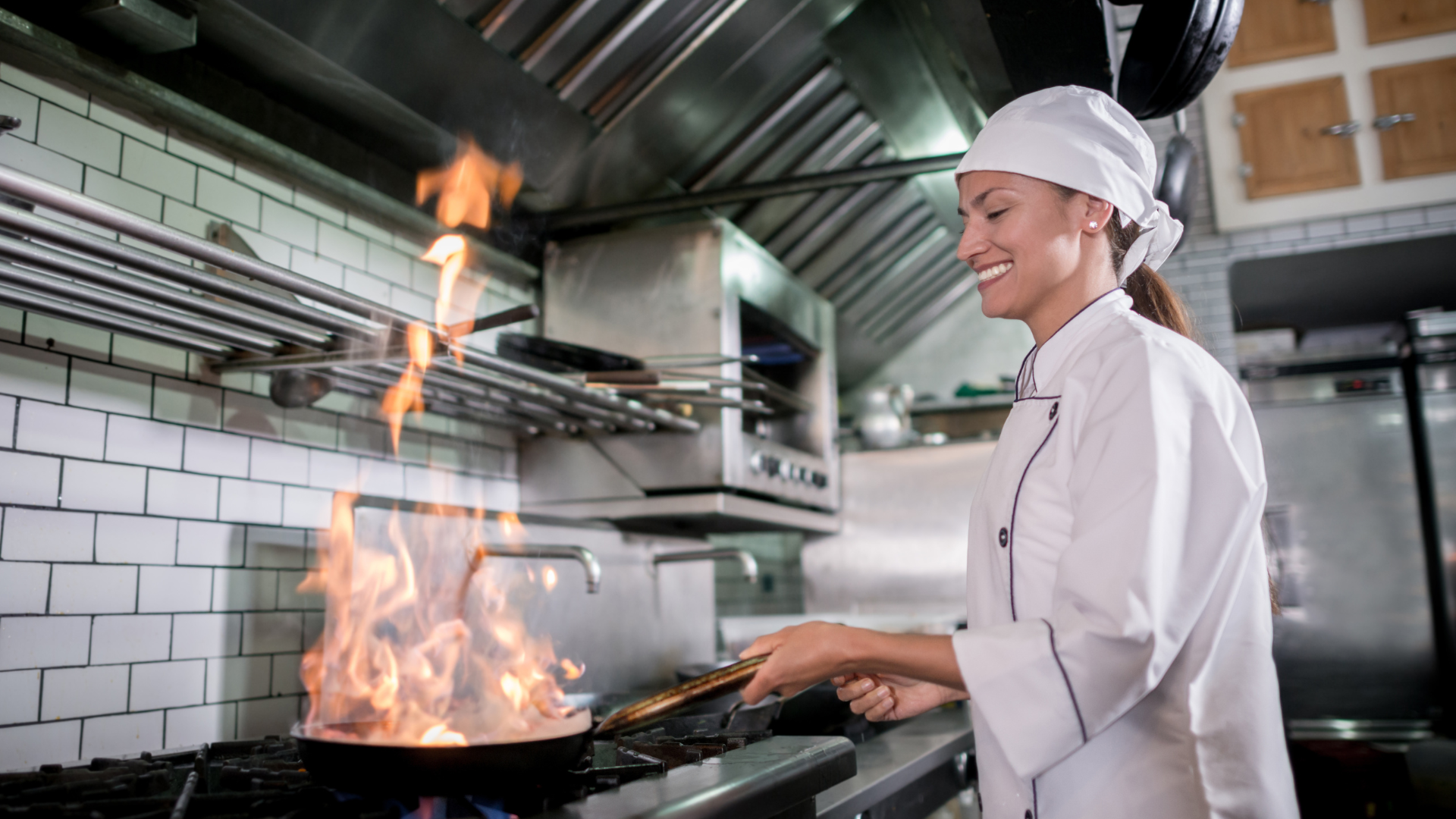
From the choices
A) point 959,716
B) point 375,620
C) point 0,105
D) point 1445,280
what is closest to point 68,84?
point 0,105

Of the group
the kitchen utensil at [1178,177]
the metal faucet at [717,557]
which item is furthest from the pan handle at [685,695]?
the kitchen utensil at [1178,177]

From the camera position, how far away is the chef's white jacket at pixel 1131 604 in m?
0.92

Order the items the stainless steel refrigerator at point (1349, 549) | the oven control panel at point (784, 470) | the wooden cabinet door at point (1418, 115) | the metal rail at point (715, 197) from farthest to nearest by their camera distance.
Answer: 1. the wooden cabinet door at point (1418, 115)
2. the stainless steel refrigerator at point (1349, 549)
3. the oven control panel at point (784, 470)
4. the metal rail at point (715, 197)

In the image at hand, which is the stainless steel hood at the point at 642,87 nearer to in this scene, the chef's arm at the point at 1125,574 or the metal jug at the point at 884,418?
the metal jug at the point at 884,418

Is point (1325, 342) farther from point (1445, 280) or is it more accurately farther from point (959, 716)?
point (959, 716)

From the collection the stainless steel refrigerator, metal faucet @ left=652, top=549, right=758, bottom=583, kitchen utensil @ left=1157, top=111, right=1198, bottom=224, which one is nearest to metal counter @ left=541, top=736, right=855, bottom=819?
A: metal faucet @ left=652, top=549, right=758, bottom=583

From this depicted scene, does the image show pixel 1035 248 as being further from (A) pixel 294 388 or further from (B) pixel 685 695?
(A) pixel 294 388

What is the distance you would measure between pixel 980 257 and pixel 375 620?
128 cm

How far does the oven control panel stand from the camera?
273 centimetres

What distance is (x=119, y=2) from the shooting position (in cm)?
142

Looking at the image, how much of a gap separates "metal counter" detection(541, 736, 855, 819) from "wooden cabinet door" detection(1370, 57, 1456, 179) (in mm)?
4324

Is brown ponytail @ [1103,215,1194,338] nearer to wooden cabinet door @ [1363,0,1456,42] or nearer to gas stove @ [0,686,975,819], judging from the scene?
gas stove @ [0,686,975,819]

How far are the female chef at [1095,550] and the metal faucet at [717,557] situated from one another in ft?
3.61

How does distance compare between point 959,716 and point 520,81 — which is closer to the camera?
point 520,81
